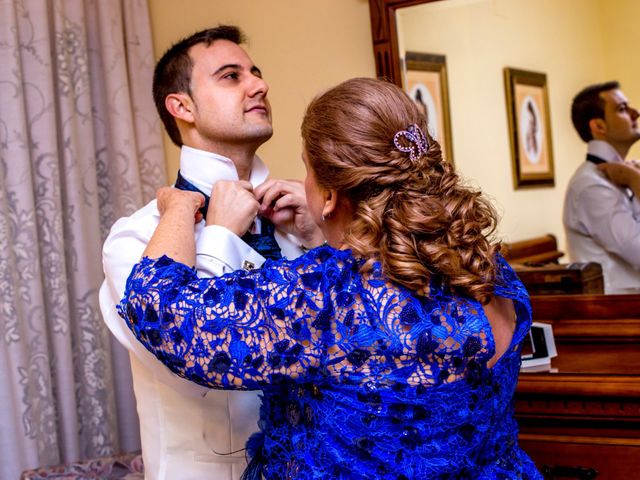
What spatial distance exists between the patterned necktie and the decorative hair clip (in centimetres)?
55

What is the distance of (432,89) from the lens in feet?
7.52

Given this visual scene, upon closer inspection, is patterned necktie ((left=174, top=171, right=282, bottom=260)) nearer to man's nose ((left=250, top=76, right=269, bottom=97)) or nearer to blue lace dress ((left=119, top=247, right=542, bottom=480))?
man's nose ((left=250, top=76, right=269, bottom=97))

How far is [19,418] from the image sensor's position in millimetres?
2180

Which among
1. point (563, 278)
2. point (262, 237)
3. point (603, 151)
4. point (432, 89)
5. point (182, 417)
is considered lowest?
point (182, 417)

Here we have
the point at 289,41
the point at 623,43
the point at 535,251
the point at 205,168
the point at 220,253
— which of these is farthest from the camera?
the point at 289,41

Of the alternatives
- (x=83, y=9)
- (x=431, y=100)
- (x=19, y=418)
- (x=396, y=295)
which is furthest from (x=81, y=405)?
(x=396, y=295)

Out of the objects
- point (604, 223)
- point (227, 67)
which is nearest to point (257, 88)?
point (227, 67)

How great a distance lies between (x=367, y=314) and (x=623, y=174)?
124 cm

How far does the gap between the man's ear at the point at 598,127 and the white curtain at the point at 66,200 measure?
4.57 ft

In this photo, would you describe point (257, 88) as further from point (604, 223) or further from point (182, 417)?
point (604, 223)

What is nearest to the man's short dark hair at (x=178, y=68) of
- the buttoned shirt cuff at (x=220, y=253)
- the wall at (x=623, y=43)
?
the buttoned shirt cuff at (x=220, y=253)

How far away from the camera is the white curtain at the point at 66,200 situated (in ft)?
7.20

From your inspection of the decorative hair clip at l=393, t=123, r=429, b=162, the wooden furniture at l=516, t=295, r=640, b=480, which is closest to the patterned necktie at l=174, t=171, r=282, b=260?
the decorative hair clip at l=393, t=123, r=429, b=162

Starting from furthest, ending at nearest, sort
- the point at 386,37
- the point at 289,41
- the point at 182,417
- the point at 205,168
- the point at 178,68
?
the point at 289,41 < the point at 386,37 < the point at 178,68 < the point at 205,168 < the point at 182,417
